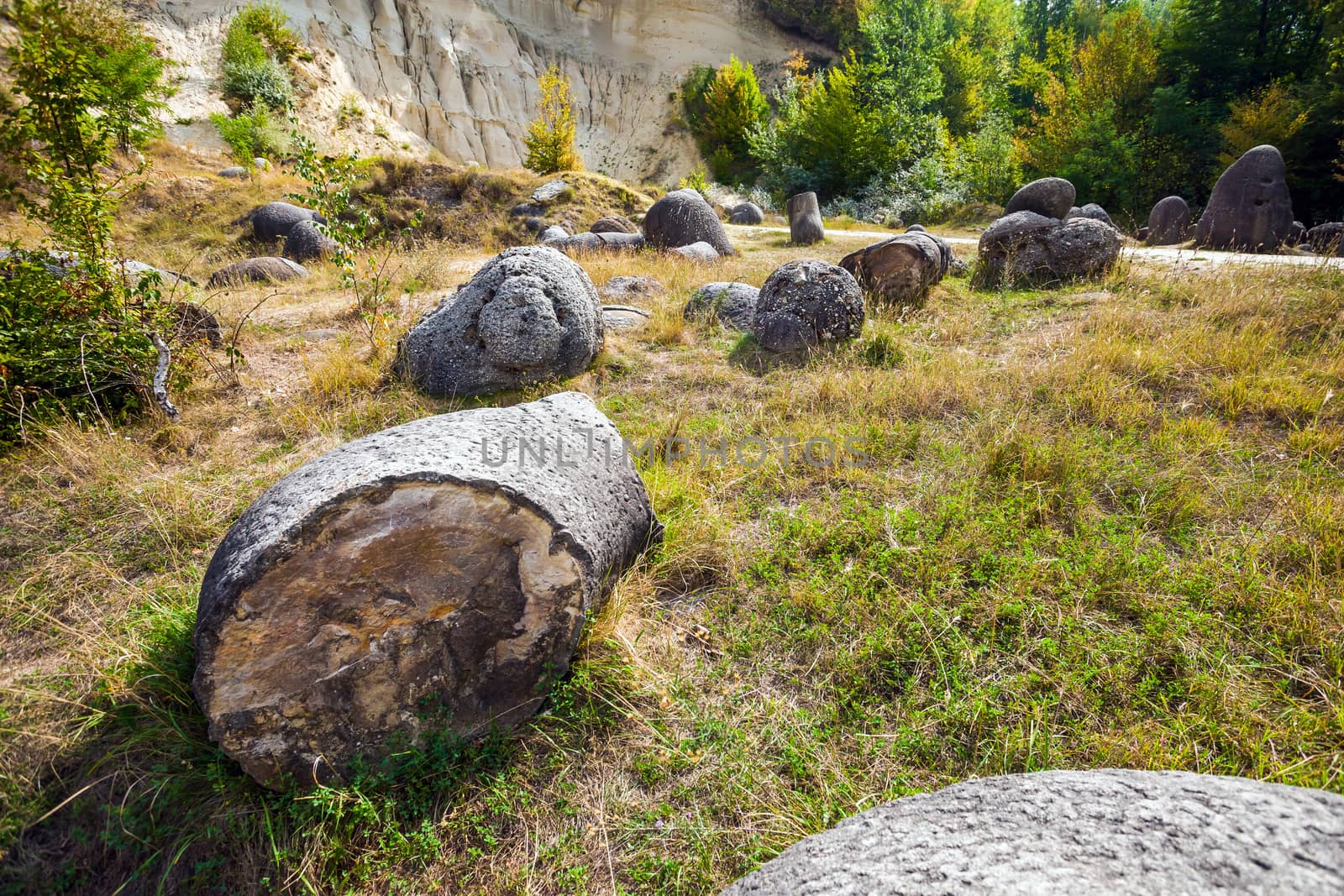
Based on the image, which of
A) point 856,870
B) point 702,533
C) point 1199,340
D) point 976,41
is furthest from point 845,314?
point 976,41

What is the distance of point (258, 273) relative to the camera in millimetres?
7996

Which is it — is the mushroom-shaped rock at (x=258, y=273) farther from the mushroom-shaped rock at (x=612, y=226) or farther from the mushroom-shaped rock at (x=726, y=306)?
the mushroom-shaped rock at (x=726, y=306)

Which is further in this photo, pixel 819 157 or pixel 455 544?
pixel 819 157

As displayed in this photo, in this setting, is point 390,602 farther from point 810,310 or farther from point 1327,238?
point 1327,238

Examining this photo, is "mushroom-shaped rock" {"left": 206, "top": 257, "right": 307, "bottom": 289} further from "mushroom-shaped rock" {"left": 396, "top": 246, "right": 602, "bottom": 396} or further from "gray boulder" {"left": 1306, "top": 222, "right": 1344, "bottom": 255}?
→ "gray boulder" {"left": 1306, "top": 222, "right": 1344, "bottom": 255}

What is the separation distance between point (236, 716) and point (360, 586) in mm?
461

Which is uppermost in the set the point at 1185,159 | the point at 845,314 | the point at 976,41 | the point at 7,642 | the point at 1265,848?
the point at 976,41

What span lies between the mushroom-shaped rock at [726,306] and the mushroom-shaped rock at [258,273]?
19.9 feet

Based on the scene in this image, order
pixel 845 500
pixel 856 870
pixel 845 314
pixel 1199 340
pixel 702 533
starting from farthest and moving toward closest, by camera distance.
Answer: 1. pixel 845 314
2. pixel 1199 340
3. pixel 845 500
4. pixel 702 533
5. pixel 856 870

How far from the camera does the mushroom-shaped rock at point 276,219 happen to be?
11570 millimetres

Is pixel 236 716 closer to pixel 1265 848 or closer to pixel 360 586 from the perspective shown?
pixel 360 586

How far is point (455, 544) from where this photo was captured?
1.66m

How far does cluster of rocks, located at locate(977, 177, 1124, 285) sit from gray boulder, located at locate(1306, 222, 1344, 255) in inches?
167

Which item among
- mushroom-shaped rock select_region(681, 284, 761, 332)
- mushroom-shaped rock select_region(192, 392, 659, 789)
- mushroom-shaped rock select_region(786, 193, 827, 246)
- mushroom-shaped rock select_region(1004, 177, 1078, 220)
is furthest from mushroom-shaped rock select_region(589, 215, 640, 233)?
mushroom-shaped rock select_region(192, 392, 659, 789)
